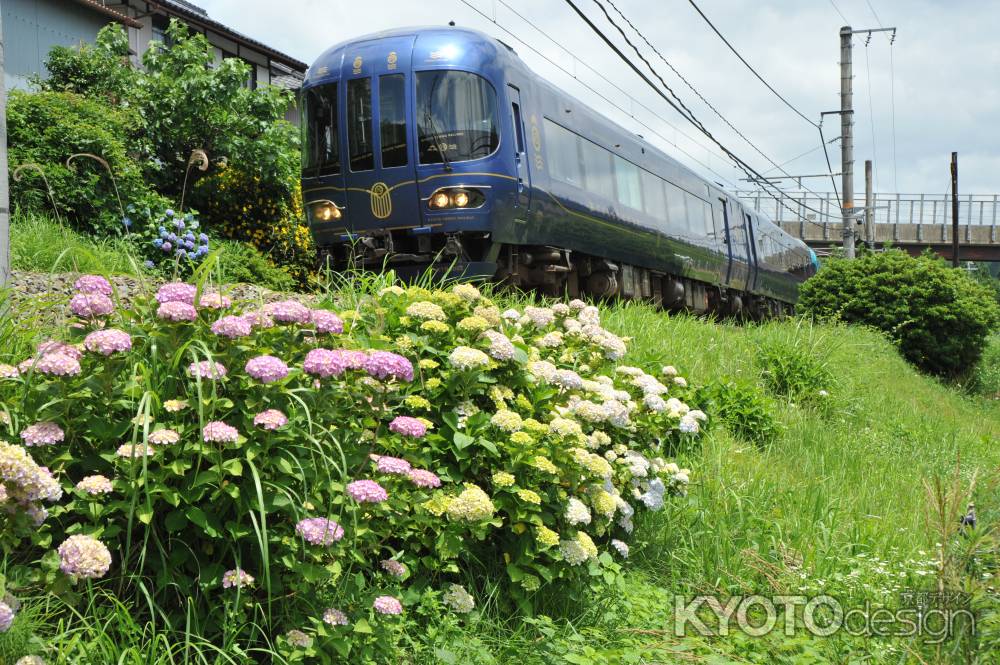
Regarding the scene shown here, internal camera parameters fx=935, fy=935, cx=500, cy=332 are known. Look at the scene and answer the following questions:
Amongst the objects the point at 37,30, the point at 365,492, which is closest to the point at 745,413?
the point at 365,492

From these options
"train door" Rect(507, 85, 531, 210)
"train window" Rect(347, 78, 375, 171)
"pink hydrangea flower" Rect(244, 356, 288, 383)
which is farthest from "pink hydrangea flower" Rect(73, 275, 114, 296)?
"train door" Rect(507, 85, 531, 210)

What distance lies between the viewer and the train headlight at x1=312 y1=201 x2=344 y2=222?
923cm

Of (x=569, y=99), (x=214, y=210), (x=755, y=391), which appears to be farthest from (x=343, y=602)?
(x=214, y=210)

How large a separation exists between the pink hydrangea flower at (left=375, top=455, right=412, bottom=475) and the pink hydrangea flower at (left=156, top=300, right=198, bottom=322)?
2.21 feet

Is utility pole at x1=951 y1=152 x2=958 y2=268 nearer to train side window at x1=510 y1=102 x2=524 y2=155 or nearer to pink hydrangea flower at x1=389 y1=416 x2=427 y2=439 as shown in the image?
train side window at x1=510 y1=102 x2=524 y2=155

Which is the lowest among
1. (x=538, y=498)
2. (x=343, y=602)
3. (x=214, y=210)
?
(x=343, y=602)

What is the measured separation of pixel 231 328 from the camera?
8.16 feet

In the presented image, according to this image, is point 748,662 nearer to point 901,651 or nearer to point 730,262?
point 901,651

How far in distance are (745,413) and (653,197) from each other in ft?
27.1

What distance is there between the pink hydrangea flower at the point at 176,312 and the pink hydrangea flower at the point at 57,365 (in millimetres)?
248

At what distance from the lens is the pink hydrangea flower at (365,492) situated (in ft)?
8.23

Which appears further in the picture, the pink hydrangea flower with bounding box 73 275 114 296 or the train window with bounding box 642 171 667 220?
the train window with bounding box 642 171 667 220

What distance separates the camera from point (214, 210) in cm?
1506

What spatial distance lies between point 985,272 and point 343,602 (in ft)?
294
